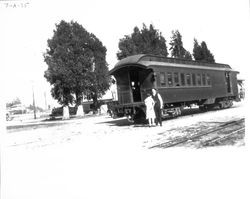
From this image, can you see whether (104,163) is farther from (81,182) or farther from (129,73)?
(129,73)

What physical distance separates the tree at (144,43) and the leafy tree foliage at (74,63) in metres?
4.68

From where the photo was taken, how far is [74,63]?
27.1 m

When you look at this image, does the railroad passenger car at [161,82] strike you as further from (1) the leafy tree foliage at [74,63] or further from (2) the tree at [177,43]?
(1) the leafy tree foliage at [74,63]

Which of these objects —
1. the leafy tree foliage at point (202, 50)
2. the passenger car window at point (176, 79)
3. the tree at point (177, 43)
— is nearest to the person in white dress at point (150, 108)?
the tree at point (177, 43)

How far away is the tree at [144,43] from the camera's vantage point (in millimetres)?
17891

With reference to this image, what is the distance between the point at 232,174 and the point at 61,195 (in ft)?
8.24

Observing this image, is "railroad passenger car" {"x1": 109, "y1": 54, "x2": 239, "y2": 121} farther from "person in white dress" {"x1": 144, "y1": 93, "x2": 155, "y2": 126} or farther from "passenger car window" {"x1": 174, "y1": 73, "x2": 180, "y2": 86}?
"person in white dress" {"x1": 144, "y1": 93, "x2": 155, "y2": 126}

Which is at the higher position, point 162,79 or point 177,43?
point 177,43

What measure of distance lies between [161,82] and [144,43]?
8324mm

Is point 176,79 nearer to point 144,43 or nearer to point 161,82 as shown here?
point 161,82

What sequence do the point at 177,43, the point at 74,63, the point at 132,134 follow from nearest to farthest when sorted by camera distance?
the point at 177,43 → the point at 132,134 → the point at 74,63

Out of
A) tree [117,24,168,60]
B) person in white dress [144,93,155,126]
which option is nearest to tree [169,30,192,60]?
person in white dress [144,93,155,126]

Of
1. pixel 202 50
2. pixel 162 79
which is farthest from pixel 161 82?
pixel 202 50

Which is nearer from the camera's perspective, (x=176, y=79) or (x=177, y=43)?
(x=177, y=43)
